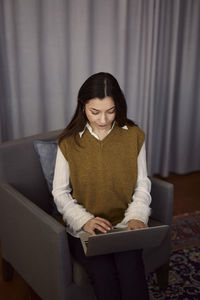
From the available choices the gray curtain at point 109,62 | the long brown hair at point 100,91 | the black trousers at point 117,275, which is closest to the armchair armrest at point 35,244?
the black trousers at point 117,275

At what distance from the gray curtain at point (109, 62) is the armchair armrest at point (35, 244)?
3.32 ft

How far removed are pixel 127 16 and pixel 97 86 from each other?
59.9 inches

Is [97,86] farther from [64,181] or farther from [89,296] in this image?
[89,296]

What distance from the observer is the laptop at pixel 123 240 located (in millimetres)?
1477

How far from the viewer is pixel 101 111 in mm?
1734

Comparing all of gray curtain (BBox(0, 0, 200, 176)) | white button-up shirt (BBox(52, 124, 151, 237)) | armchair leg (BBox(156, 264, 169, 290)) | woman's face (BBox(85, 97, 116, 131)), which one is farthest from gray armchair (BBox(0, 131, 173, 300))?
gray curtain (BBox(0, 0, 200, 176))

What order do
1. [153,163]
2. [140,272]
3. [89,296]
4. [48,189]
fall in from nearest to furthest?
[140,272]
[89,296]
[48,189]
[153,163]

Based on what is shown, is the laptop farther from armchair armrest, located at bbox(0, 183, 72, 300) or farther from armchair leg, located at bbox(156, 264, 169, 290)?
armchair leg, located at bbox(156, 264, 169, 290)

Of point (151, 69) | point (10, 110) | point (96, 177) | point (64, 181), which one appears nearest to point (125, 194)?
point (96, 177)

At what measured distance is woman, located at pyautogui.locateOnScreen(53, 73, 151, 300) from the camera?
5.66 ft

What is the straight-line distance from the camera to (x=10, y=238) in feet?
6.52

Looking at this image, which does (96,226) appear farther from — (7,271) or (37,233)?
(7,271)

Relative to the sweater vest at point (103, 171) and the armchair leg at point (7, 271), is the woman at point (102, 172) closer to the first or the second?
the sweater vest at point (103, 171)

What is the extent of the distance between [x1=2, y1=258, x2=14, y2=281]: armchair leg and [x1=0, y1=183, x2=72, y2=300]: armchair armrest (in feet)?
0.51
